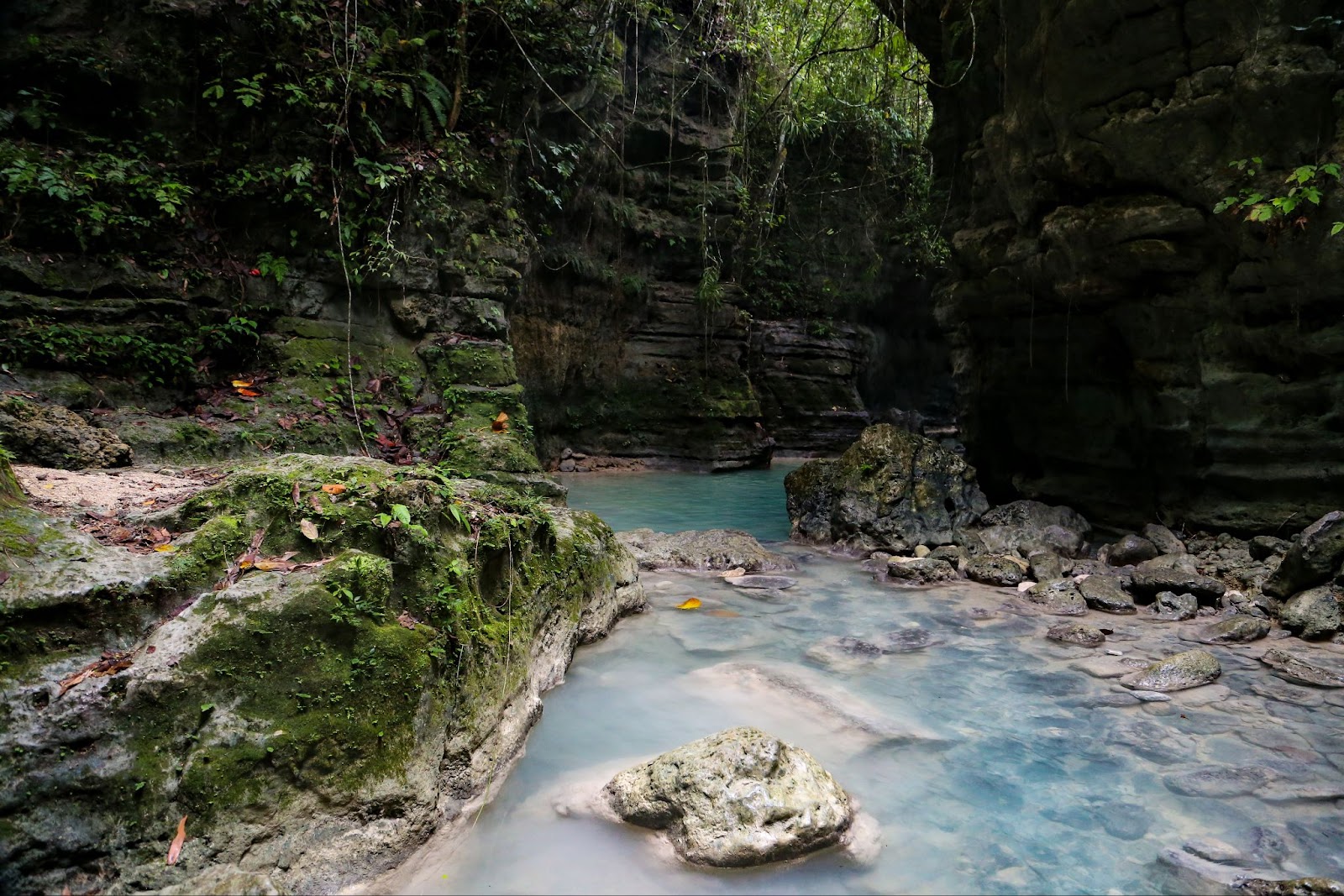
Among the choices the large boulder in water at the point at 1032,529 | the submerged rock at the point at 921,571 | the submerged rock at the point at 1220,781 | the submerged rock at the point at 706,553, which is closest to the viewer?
the submerged rock at the point at 1220,781

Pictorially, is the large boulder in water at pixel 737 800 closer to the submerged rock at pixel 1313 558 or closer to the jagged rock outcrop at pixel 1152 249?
the submerged rock at pixel 1313 558

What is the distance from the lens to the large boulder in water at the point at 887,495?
7891 mm

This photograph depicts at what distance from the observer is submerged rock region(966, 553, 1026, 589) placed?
6.46m

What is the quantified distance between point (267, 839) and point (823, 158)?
62.7ft

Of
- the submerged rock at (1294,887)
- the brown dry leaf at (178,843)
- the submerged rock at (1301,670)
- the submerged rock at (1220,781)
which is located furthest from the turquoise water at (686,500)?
the brown dry leaf at (178,843)

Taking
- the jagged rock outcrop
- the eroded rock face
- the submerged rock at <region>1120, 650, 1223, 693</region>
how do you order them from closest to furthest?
the submerged rock at <region>1120, 650, 1223, 693</region>
the eroded rock face
the jagged rock outcrop

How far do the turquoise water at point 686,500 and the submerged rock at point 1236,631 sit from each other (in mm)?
4415

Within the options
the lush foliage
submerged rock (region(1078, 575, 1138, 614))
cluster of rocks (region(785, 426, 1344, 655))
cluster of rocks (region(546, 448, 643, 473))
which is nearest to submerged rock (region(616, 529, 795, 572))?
cluster of rocks (region(785, 426, 1344, 655))

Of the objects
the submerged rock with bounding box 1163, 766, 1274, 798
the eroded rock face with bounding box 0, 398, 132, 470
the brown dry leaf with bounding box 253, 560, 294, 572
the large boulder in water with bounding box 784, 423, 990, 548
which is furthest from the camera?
the large boulder in water with bounding box 784, 423, 990, 548

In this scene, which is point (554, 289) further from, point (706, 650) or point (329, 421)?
point (706, 650)

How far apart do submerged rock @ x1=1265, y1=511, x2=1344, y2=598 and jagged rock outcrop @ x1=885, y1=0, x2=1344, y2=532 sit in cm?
141

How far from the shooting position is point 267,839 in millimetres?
2266

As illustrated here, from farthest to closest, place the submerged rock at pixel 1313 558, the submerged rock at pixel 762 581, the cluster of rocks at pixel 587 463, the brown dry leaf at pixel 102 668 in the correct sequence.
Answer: the cluster of rocks at pixel 587 463 < the submerged rock at pixel 762 581 < the submerged rock at pixel 1313 558 < the brown dry leaf at pixel 102 668

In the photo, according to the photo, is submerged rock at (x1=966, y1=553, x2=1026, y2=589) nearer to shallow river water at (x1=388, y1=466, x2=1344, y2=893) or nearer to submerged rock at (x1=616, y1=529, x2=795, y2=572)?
shallow river water at (x1=388, y1=466, x2=1344, y2=893)
